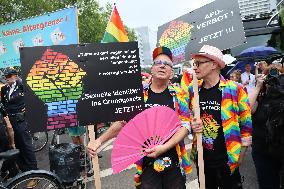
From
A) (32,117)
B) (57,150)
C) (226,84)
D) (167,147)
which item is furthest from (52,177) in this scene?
(226,84)

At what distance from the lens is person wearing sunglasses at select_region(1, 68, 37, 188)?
253 inches

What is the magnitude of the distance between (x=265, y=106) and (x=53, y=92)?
1935 mm

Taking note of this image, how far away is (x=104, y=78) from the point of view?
329 cm

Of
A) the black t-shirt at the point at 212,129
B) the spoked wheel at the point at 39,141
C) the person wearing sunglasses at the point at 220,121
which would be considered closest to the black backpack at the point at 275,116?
the person wearing sunglasses at the point at 220,121

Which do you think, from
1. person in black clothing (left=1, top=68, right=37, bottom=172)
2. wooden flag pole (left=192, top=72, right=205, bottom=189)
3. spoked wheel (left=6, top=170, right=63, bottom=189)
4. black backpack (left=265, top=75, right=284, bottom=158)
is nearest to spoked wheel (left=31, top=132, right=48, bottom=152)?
Answer: person in black clothing (left=1, top=68, right=37, bottom=172)

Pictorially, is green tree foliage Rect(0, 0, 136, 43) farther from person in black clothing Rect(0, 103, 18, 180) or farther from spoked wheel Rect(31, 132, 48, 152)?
person in black clothing Rect(0, 103, 18, 180)

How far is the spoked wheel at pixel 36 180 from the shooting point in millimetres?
4746

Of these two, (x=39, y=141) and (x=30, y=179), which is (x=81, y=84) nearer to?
(x=30, y=179)

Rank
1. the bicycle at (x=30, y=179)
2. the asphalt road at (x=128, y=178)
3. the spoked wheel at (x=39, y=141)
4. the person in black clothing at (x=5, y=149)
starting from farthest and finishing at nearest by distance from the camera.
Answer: the spoked wheel at (x=39, y=141)
the asphalt road at (x=128, y=178)
the person in black clothing at (x=5, y=149)
the bicycle at (x=30, y=179)

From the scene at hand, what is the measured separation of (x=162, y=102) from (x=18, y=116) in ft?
13.0

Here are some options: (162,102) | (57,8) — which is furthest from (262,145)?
(57,8)

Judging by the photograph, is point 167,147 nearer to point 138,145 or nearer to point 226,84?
point 138,145

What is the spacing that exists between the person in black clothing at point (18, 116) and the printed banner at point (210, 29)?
11.4 feet

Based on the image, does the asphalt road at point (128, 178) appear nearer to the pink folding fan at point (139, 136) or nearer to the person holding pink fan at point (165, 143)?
the person holding pink fan at point (165, 143)
